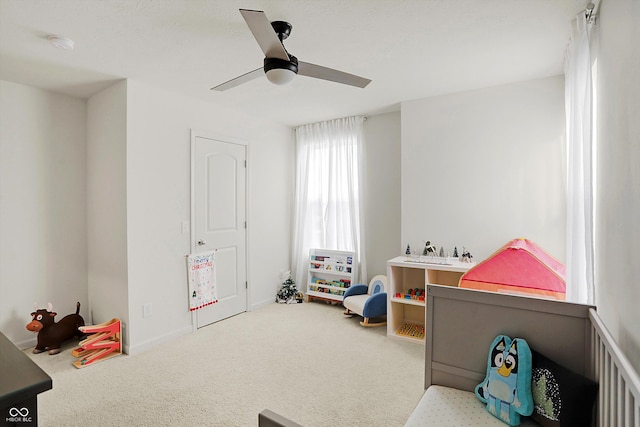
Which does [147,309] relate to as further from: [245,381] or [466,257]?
[466,257]

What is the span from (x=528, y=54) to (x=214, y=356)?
352 cm

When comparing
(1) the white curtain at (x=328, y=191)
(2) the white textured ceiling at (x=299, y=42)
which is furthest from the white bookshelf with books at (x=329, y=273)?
(2) the white textured ceiling at (x=299, y=42)

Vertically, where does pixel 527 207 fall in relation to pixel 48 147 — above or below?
below

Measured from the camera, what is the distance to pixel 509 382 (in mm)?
1373

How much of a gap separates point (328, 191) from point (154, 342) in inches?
103

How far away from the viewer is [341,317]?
12.5 feet

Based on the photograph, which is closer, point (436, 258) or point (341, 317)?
point (436, 258)

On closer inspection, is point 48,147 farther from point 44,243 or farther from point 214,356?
point 214,356

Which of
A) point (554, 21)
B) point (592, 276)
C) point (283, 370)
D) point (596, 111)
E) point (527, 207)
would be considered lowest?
point (283, 370)

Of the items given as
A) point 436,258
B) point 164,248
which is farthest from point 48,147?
point 436,258

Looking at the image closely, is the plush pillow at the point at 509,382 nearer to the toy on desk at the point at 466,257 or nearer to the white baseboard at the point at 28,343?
the toy on desk at the point at 466,257

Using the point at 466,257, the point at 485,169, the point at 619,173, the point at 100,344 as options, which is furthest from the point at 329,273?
the point at 619,173

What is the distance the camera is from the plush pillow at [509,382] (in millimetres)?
1338

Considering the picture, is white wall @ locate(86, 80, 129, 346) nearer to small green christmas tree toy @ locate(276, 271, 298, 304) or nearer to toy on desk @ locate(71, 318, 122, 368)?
toy on desk @ locate(71, 318, 122, 368)
